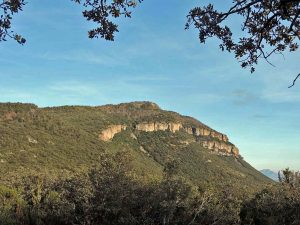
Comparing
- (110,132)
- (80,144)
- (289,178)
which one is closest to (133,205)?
(289,178)

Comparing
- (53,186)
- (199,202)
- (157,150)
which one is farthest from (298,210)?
(157,150)

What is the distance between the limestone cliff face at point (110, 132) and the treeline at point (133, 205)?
126572mm

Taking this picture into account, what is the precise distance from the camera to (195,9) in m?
5.82

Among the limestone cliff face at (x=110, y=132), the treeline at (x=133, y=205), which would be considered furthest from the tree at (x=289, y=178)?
the limestone cliff face at (x=110, y=132)

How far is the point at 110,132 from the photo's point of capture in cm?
16788

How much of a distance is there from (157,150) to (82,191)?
151021 mm

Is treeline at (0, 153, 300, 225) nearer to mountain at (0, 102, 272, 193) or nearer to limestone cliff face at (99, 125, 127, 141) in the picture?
mountain at (0, 102, 272, 193)

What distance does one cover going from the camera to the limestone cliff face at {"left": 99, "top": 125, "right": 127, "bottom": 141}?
512ft

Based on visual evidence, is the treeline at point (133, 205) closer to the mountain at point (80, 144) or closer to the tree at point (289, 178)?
the tree at point (289, 178)

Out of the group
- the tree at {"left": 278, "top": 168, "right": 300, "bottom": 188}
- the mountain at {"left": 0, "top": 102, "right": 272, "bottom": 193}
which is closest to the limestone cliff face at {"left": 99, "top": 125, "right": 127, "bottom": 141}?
the mountain at {"left": 0, "top": 102, "right": 272, "bottom": 193}

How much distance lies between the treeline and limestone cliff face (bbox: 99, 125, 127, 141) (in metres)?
127

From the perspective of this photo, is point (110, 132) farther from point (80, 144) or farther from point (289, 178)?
point (289, 178)

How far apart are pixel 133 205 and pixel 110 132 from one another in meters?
144

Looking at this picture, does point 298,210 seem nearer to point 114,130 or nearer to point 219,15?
point 219,15
